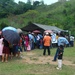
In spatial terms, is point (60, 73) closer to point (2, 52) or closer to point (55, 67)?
point (55, 67)

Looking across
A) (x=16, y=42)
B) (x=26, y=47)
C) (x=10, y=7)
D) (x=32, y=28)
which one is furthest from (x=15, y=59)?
(x=10, y=7)

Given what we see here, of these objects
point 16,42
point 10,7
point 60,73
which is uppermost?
point 10,7

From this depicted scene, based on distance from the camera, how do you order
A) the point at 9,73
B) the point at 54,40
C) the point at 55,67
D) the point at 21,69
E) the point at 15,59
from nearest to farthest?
the point at 9,73 → the point at 21,69 → the point at 55,67 → the point at 15,59 → the point at 54,40

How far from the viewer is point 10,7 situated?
8362cm

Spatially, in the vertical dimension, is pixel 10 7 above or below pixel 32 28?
above

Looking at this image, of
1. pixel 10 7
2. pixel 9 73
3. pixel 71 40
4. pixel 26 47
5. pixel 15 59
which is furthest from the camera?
pixel 10 7

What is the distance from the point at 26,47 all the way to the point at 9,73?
32.4ft

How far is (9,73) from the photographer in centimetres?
991

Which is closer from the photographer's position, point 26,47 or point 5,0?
point 26,47

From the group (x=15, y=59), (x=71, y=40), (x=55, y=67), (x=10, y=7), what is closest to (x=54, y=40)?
(x=71, y=40)

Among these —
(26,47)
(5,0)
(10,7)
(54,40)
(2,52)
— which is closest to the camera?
(2,52)

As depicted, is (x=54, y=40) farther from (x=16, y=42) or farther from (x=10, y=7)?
(x=10, y=7)

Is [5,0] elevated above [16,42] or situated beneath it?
elevated above

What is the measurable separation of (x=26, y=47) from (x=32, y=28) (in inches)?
310
